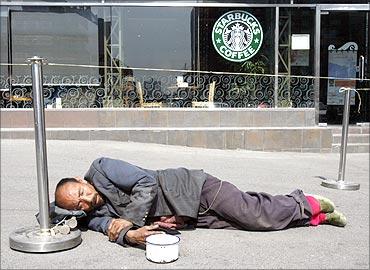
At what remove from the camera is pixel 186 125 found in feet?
32.0

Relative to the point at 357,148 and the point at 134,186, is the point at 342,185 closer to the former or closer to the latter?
the point at 134,186

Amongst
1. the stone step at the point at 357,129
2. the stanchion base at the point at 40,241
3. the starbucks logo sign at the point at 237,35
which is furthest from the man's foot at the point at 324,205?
the starbucks logo sign at the point at 237,35

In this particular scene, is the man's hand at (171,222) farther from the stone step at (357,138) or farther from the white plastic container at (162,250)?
the stone step at (357,138)

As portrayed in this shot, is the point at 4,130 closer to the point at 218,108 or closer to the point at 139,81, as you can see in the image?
the point at 139,81

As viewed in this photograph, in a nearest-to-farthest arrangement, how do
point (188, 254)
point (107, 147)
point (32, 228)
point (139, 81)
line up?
point (188, 254)
point (32, 228)
point (107, 147)
point (139, 81)

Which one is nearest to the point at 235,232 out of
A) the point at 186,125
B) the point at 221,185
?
the point at 221,185

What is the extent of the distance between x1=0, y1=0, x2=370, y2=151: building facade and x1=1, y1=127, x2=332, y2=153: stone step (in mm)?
1228

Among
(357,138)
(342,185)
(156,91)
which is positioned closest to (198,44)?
(156,91)

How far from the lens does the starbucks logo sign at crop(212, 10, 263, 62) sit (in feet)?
36.9

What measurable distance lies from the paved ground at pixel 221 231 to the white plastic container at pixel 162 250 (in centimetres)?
5

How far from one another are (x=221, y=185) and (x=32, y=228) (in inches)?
58.2

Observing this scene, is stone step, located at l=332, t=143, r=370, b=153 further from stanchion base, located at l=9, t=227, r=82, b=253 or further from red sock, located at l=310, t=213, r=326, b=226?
stanchion base, located at l=9, t=227, r=82, b=253

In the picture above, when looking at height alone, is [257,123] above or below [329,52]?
below

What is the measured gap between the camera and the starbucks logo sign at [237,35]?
11242mm
